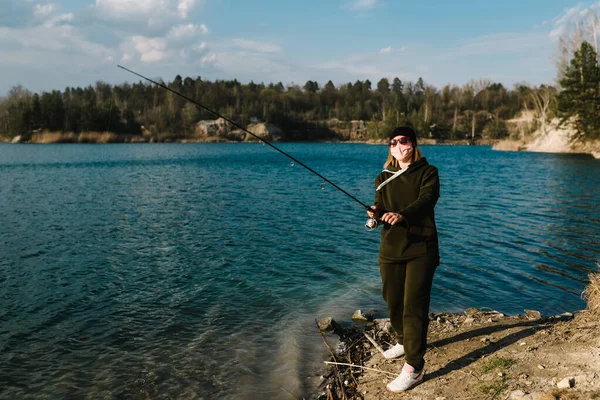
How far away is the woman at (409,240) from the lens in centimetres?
469

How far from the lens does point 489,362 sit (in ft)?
16.9

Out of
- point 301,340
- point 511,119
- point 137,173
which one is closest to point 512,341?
point 301,340

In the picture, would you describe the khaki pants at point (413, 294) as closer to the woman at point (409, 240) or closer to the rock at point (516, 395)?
the woman at point (409, 240)

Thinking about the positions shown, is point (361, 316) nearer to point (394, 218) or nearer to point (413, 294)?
point (413, 294)

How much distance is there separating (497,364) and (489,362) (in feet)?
0.50

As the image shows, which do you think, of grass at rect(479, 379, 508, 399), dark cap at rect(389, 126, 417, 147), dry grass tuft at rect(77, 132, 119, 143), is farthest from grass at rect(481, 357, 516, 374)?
dry grass tuft at rect(77, 132, 119, 143)

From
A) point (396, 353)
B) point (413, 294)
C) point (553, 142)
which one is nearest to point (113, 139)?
point (553, 142)

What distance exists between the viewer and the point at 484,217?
64.1 ft

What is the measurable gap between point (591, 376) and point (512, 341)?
5.40 feet

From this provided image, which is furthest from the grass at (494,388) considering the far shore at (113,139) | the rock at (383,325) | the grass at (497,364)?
the far shore at (113,139)

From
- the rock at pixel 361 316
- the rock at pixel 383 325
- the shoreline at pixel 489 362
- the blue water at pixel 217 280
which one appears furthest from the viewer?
the rock at pixel 361 316

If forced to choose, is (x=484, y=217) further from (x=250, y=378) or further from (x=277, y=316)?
(x=250, y=378)

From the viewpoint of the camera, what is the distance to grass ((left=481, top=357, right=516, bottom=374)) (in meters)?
4.94

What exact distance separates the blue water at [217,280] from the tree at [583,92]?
151 ft
